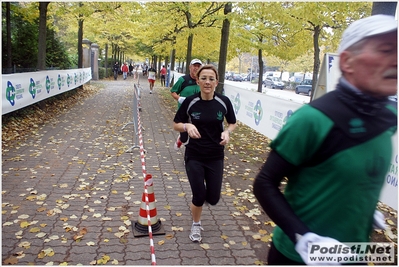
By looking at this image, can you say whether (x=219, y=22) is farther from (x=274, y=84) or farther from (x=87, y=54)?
(x=274, y=84)

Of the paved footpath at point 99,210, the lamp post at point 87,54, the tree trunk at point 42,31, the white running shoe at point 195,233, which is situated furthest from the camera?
the lamp post at point 87,54

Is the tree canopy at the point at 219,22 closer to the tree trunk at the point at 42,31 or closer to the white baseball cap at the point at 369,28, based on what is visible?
the tree trunk at the point at 42,31

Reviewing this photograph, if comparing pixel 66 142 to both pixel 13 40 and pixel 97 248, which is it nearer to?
pixel 97 248

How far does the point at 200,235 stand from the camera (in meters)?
4.41

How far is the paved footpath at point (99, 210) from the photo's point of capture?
3.99 metres

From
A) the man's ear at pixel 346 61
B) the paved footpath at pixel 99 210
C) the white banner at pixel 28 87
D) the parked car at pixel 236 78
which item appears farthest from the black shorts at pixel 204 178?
the parked car at pixel 236 78

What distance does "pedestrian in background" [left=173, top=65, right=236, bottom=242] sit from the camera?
401 cm

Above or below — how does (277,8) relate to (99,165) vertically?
above

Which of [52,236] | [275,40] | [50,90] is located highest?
[275,40]

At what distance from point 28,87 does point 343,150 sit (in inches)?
454

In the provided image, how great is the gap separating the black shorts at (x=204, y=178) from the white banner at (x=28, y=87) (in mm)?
6940

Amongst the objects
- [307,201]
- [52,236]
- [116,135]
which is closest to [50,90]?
[116,135]

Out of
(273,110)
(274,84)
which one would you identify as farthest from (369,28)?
(274,84)

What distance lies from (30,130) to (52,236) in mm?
7255
